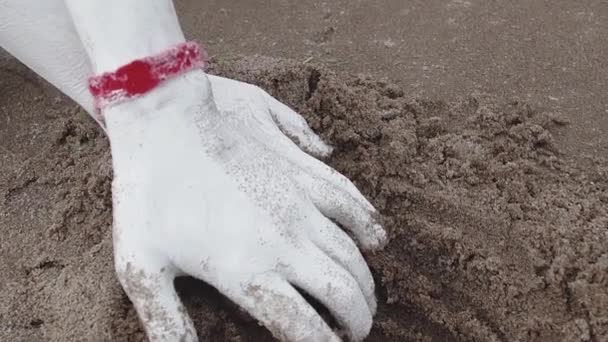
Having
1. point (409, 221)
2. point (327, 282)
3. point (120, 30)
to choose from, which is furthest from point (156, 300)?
point (409, 221)

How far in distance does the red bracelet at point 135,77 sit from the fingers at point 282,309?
0.32m

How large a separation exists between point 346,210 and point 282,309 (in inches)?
8.3

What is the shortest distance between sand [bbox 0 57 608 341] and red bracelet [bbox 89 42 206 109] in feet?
1.03

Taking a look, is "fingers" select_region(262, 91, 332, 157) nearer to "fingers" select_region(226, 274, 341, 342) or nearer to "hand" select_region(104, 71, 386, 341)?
"hand" select_region(104, 71, 386, 341)

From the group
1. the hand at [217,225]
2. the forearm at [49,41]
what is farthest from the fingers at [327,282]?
the forearm at [49,41]

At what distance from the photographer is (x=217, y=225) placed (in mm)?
1091

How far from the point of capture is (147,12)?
1.14m

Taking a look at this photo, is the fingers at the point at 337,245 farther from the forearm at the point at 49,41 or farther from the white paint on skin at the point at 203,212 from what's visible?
the forearm at the point at 49,41

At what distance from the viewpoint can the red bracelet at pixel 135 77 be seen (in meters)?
1.10

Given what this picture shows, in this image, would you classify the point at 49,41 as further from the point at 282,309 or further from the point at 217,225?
the point at 282,309

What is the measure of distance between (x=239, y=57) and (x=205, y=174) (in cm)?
70

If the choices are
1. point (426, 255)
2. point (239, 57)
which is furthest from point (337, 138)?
point (239, 57)

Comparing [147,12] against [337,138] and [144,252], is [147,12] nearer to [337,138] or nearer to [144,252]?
[144,252]

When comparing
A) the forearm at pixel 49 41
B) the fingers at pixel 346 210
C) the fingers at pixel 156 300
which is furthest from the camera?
the forearm at pixel 49 41
